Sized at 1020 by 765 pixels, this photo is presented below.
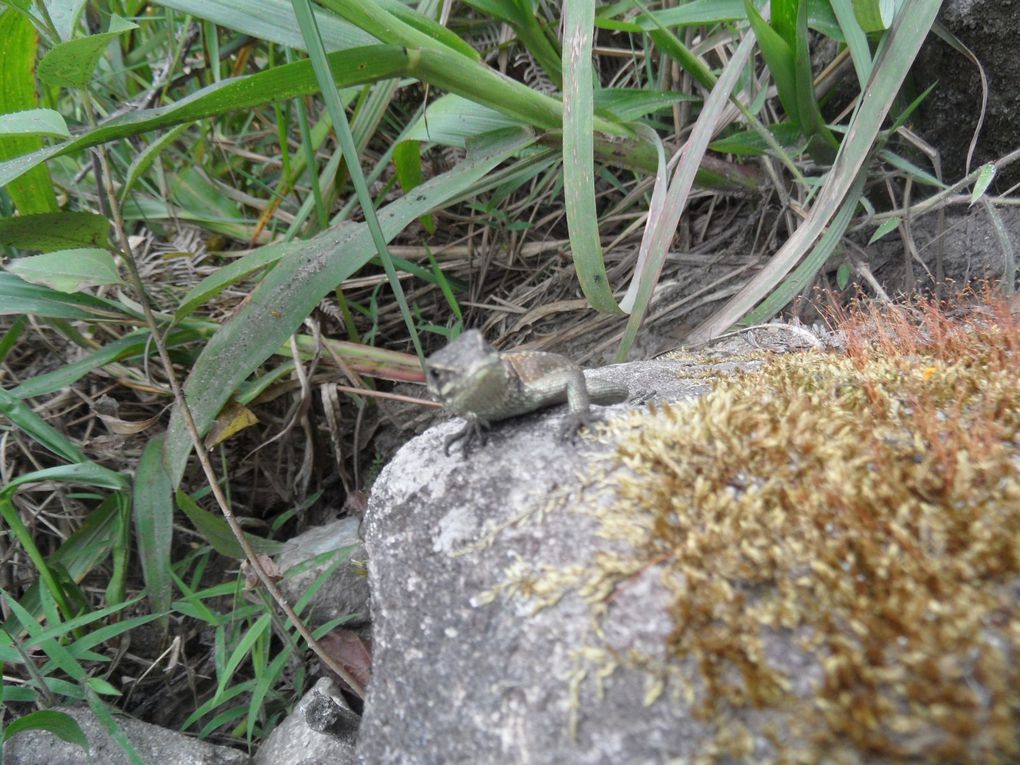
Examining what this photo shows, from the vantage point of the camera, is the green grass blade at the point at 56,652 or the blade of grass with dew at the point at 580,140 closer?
the green grass blade at the point at 56,652

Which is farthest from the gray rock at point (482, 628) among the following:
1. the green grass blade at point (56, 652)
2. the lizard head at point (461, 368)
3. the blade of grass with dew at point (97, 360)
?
the blade of grass with dew at point (97, 360)

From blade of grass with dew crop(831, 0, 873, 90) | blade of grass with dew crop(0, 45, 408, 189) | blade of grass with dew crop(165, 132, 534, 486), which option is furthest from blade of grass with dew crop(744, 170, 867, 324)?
blade of grass with dew crop(0, 45, 408, 189)

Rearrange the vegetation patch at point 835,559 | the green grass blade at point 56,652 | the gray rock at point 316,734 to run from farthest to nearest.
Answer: the green grass blade at point 56,652
the gray rock at point 316,734
the vegetation patch at point 835,559

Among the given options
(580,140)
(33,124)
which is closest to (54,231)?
(33,124)

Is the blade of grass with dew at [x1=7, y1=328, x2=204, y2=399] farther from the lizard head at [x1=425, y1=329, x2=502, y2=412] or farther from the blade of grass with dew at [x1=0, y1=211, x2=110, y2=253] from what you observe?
the lizard head at [x1=425, y1=329, x2=502, y2=412]

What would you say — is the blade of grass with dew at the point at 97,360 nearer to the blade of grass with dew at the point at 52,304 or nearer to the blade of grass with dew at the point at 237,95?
the blade of grass with dew at the point at 52,304

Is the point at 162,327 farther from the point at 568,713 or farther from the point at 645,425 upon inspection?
the point at 568,713
